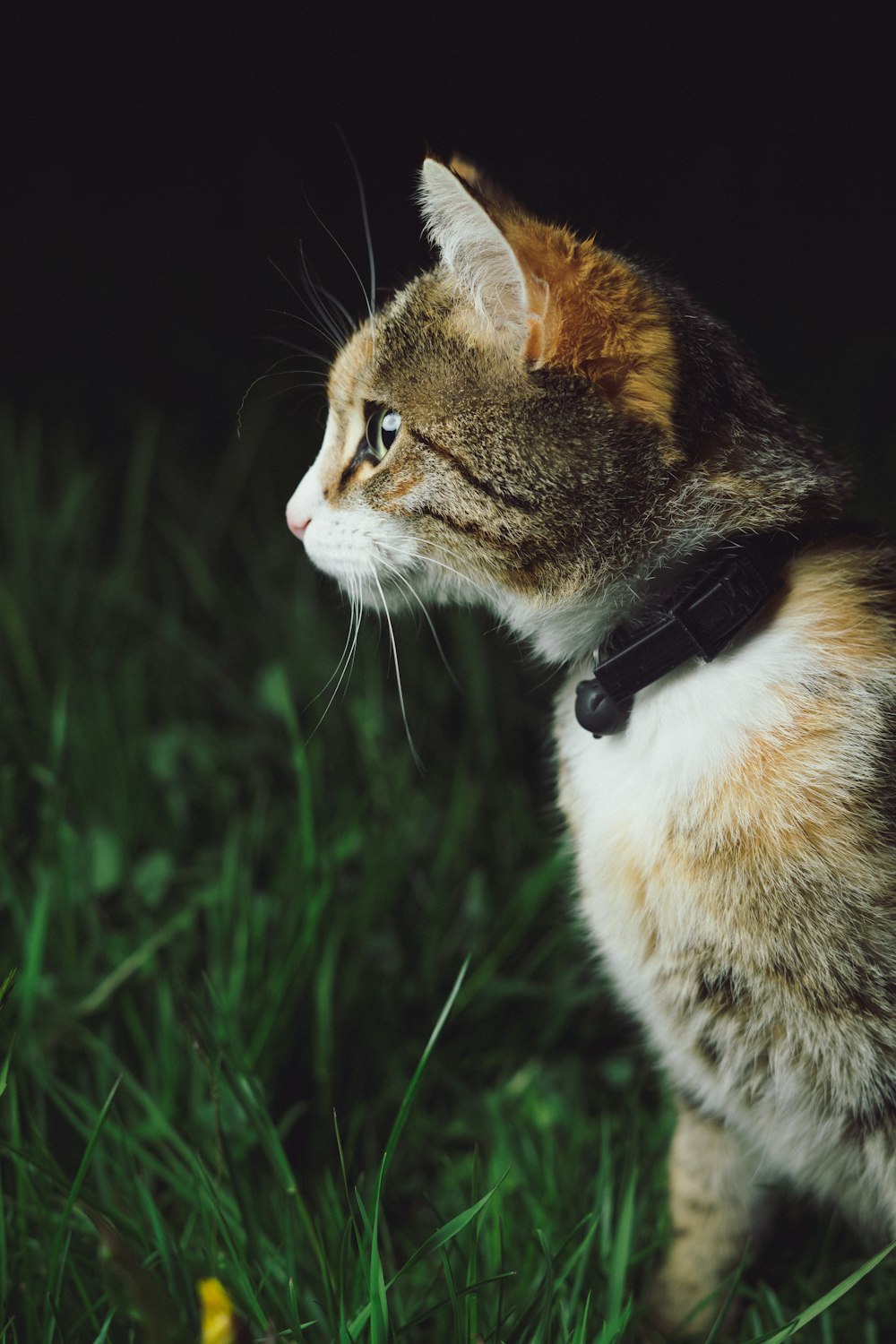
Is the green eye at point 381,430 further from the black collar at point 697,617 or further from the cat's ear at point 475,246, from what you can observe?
the black collar at point 697,617

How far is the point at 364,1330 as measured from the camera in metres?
0.86

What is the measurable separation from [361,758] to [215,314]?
1336mm

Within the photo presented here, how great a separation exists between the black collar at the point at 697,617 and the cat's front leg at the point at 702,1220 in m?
0.46

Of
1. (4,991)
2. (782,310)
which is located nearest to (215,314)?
(782,310)

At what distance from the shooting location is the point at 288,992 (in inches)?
48.4

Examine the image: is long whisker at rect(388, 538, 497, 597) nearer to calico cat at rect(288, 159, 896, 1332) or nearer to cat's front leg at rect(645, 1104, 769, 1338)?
calico cat at rect(288, 159, 896, 1332)

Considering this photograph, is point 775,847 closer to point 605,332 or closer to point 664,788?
point 664,788

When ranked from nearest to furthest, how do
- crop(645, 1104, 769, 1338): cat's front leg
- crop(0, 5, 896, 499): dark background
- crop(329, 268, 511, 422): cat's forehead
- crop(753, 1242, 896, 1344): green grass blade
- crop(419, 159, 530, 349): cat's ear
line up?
crop(753, 1242, 896, 1344): green grass blade → crop(419, 159, 530, 349): cat's ear → crop(329, 268, 511, 422): cat's forehead → crop(645, 1104, 769, 1338): cat's front leg → crop(0, 5, 896, 499): dark background

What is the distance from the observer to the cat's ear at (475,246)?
845 mm

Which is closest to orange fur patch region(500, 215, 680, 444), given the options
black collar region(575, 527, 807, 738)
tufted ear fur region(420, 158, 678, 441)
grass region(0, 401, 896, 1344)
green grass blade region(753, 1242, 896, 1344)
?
tufted ear fur region(420, 158, 678, 441)

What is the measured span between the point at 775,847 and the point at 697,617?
195 millimetres

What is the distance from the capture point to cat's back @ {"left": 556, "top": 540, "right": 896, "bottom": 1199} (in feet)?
2.78

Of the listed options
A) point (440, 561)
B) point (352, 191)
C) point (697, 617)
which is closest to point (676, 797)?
point (697, 617)

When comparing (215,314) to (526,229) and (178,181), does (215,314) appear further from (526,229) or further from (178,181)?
(526,229)
